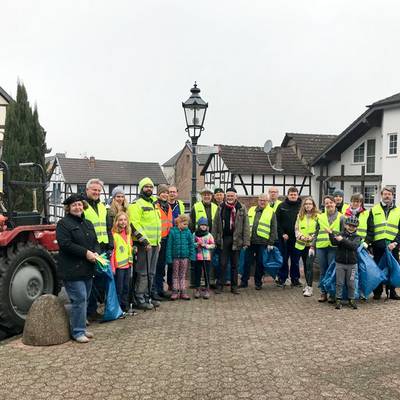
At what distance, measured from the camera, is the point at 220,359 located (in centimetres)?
527

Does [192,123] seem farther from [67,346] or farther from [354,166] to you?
[354,166]

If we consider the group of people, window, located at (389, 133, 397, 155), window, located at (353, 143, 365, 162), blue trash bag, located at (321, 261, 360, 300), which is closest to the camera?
the group of people

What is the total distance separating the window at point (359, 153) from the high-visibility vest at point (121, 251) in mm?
22349

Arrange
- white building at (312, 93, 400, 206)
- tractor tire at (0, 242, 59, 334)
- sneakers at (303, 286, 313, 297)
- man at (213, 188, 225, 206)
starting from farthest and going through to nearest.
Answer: white building at (312, 93, 400, 206) → man at (213, 188, 225, 206) → sneakers at (303, 286, 313, 297) → tractor tire at (0, 242, 59, 334)

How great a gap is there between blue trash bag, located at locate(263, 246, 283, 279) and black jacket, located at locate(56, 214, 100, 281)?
163 inches

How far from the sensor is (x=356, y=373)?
490 cm

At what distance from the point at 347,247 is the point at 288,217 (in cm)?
176

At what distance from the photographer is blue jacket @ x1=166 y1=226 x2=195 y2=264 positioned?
8141 millimetres

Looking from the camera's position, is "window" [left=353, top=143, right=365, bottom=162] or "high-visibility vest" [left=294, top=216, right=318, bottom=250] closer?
"high-visibility vest" [left=294, top=216, right=318, bottom=250]

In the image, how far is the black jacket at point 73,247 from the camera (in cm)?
565

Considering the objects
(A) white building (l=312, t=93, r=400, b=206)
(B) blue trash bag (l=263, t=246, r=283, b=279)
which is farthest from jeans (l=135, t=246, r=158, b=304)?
(A) white building (l=312, t=93, r=400, b=206)

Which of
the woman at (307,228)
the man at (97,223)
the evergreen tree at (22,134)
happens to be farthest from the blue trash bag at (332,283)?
the evergreen tree at (22,134)

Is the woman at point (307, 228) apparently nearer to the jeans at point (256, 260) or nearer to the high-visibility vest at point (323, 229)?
the high-visibility vest at point (323, 229)

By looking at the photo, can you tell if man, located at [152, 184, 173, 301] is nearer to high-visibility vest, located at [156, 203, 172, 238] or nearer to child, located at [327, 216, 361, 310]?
high-visibility vest, located at [156, 203, 172, 238]
